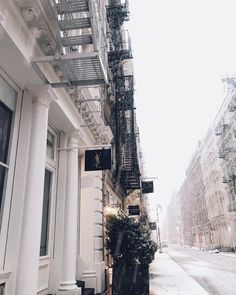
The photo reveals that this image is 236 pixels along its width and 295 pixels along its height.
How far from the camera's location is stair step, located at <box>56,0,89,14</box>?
4598 millimetres

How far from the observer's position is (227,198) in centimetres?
5141

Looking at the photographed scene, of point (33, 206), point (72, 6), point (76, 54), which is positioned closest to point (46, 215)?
point (33, 206)

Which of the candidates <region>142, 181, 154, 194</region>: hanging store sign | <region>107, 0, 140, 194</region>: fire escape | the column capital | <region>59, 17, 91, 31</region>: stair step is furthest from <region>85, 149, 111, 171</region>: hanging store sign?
<region>142, 181, 154, 194</region>: hanging store sign

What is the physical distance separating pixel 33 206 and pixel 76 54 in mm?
2785

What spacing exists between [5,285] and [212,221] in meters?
66.3

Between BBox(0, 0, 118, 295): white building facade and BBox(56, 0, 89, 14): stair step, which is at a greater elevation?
BBox(56, 0, 89, 14): stair step

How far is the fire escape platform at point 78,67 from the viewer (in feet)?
16.0

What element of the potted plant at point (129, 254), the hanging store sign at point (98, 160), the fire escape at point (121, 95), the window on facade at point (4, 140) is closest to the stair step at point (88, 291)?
the potted plant at point (129, 254)

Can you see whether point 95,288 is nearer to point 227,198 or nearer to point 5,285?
point 5,285

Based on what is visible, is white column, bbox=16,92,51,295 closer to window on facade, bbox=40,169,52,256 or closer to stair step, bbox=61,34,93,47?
stair step, bbox=61,34,93,47

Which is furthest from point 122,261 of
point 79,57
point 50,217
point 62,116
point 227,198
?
point 227,198

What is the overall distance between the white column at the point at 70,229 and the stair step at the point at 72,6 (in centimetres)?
392

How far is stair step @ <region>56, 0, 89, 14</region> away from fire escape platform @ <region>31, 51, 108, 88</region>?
684 mm

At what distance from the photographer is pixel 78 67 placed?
5.29 meters
